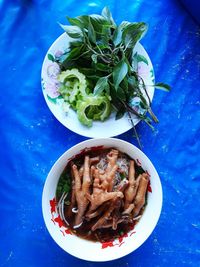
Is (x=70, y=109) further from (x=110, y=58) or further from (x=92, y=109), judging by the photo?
(x=110, y=58)

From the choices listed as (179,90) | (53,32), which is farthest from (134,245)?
(53,32)

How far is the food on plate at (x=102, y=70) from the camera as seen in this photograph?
1.08 meters

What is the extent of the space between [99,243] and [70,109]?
333mm

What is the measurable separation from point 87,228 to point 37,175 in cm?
19

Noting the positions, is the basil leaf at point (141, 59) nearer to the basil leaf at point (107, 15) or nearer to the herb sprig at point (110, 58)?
the herb sprig at point (110, 58)

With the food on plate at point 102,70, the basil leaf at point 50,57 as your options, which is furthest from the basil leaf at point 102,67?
the basil leaf at point 50,57

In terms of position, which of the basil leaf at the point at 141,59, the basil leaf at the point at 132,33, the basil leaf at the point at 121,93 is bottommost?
the basil leaf at the point at 121,93

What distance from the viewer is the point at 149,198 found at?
3.58ft

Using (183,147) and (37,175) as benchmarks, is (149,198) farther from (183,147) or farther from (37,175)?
(37,175)

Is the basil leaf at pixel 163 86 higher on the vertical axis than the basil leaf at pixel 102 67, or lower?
lower

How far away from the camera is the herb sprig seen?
1077 millimetres

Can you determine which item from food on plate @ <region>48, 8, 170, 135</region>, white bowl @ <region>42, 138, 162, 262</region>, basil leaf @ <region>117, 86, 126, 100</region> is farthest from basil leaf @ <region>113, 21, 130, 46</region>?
white bowl @ <region>42, 138, 162, 262</region>

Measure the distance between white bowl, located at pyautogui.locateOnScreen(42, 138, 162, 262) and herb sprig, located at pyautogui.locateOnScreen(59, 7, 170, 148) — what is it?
0.11 m

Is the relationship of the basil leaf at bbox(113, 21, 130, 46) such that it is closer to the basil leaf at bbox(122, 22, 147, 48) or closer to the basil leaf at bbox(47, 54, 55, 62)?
the basil leaf at bbox(122, 22, 147, 48)
